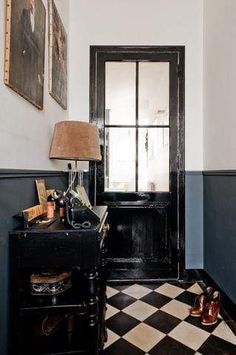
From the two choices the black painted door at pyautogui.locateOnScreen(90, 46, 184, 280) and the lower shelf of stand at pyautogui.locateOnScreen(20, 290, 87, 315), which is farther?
the black painted door at pyautogui.locateOnScreen(90, 46, 184, 280)

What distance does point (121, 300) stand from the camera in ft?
6.94

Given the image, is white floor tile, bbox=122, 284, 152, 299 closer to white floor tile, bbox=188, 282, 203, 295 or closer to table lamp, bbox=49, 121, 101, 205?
white floor tile, bbox=188, 282, 203, 295

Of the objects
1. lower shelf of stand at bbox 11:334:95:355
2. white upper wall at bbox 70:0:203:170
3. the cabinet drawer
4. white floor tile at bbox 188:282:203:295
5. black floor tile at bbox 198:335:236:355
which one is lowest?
black floor tile at bbox 198:335:236:355

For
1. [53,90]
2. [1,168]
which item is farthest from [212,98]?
[1,168]

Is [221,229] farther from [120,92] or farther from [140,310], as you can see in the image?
[120,92]

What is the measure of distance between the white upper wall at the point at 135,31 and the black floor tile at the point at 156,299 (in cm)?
149

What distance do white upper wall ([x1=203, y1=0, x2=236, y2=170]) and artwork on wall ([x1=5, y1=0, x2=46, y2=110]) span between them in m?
1.29

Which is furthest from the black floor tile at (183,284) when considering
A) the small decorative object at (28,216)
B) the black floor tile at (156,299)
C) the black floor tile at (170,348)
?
the small decorative object at (28,216)

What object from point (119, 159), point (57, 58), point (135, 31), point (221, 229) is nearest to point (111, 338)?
point (221, 229)

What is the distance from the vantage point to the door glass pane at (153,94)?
8.32ft

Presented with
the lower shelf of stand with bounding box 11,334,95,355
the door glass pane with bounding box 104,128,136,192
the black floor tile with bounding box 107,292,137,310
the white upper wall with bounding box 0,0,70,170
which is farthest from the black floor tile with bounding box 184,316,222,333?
the white upper wall with bounding box 0,0,70,170

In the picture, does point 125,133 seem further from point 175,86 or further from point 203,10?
point 203,10

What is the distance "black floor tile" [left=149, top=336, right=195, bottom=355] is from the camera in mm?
1488

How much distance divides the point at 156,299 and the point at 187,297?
0.26m
